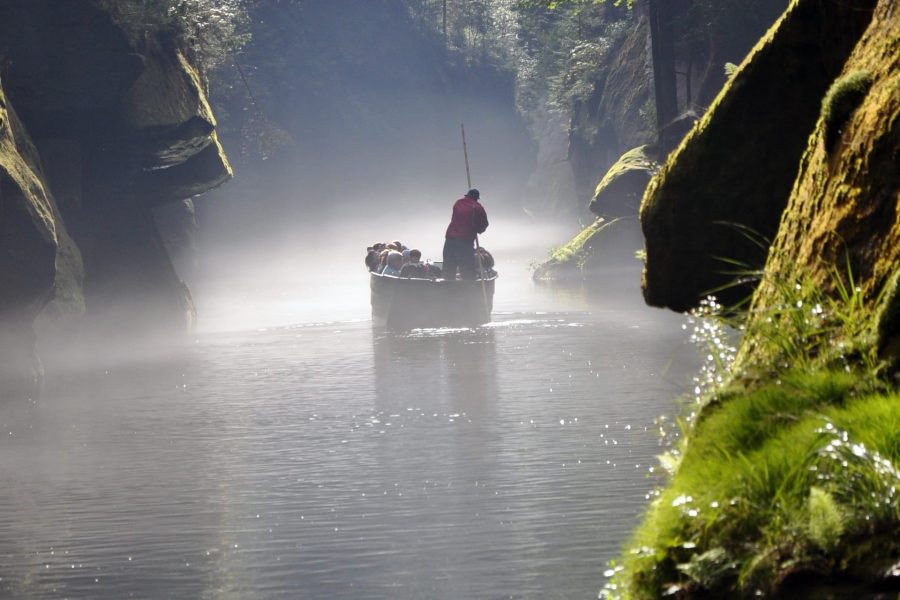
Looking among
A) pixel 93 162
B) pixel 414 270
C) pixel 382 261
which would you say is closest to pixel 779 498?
A: pixel 414 270

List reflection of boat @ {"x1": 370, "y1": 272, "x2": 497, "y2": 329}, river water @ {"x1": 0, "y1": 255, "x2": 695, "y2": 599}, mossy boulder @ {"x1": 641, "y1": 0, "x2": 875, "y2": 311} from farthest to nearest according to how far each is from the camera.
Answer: reflection of boat @ {"x1": 370, "y1": 272, "x2": 497, "y2": 329}
river water @ {"x1": 0, "y1": 255, "x2": 695, "y2": 599}
mossy boulder @ {"x1": 641, "y1": 0, "x2": 875, "y2": 311}

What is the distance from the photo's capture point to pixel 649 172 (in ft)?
121

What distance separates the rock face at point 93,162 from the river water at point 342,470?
7.75 ft

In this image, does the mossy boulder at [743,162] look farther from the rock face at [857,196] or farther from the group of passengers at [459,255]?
the group of passengers at [459,255]

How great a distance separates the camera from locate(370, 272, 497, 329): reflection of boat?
26953mm

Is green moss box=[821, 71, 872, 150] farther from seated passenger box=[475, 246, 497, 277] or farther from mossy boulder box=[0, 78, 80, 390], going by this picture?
seated passenger box=[475, 246, 497, 277]

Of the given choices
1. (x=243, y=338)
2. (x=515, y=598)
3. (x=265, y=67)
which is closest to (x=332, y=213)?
(x=265, y=67)

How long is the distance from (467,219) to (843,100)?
65.7ft

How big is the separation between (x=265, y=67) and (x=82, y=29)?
44236mm

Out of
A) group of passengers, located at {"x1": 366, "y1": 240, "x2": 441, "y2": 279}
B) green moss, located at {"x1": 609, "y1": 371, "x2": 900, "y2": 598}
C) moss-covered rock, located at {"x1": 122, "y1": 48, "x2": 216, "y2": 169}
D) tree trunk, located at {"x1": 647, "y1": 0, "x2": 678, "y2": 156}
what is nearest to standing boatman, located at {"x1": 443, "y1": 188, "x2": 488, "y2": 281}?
group of passengers, located at {"x1": 366, "y1": 240, "x2": 441, "y2": 279}

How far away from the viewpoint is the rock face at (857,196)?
18.2ft

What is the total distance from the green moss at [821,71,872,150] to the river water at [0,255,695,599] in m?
A: 3.03

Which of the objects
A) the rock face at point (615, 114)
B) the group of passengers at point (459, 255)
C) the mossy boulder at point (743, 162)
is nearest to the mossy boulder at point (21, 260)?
the group of passengers at point (459, 255)

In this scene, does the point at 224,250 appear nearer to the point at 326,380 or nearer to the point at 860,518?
the point at 326,380
